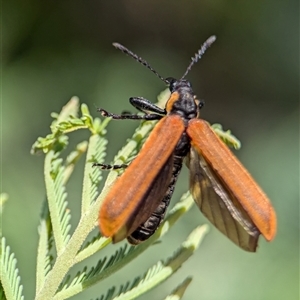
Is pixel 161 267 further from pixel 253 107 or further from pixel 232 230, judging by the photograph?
pixel 253 107

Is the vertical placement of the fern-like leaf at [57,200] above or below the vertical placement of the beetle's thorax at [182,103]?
below

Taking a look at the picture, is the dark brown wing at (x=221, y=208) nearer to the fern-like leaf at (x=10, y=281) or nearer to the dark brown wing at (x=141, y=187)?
the dark brown wing at (x=141, y=187)

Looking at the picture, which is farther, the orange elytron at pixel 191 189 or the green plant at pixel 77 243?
the orange elytron at pixel 191 189

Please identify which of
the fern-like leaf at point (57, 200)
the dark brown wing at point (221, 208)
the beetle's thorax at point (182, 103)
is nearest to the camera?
the fern-like leaf at point (57, 200)

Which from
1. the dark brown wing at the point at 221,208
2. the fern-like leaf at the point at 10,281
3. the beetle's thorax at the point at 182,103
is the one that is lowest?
the fern-like leaf at the point at 10,281

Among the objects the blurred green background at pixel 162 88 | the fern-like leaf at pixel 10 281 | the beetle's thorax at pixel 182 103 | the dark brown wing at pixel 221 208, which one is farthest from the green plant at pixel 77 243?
the blurred green background at pixel 162 88

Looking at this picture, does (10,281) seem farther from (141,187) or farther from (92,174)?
(141,187)
